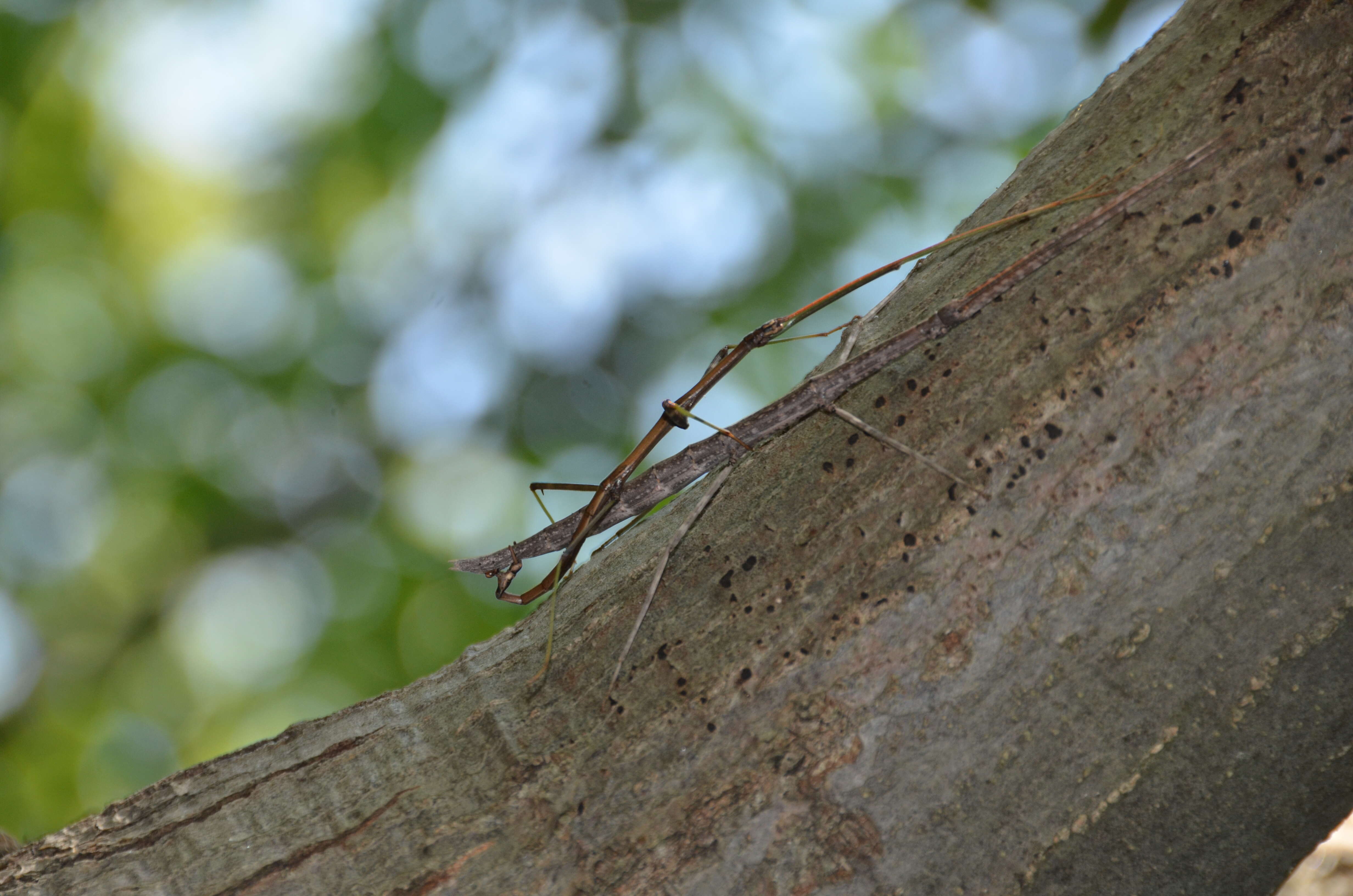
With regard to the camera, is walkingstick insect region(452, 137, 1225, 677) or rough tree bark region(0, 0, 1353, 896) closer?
rough tree bark region(0, 0, 1353, 896)

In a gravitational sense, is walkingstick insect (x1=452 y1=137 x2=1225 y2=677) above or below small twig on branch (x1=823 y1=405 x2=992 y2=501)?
above

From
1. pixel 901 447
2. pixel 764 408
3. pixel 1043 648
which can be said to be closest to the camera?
pixel 1043 648

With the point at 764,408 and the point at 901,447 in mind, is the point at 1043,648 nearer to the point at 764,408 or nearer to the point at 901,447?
the point at 901,447

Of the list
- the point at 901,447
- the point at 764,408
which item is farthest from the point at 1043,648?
the point at 764,408

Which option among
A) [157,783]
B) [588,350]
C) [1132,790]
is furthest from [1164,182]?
[588,350]

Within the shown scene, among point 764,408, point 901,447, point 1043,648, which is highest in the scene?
point 764,408

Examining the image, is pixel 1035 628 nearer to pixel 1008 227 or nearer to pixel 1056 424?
pixel 1056 424
